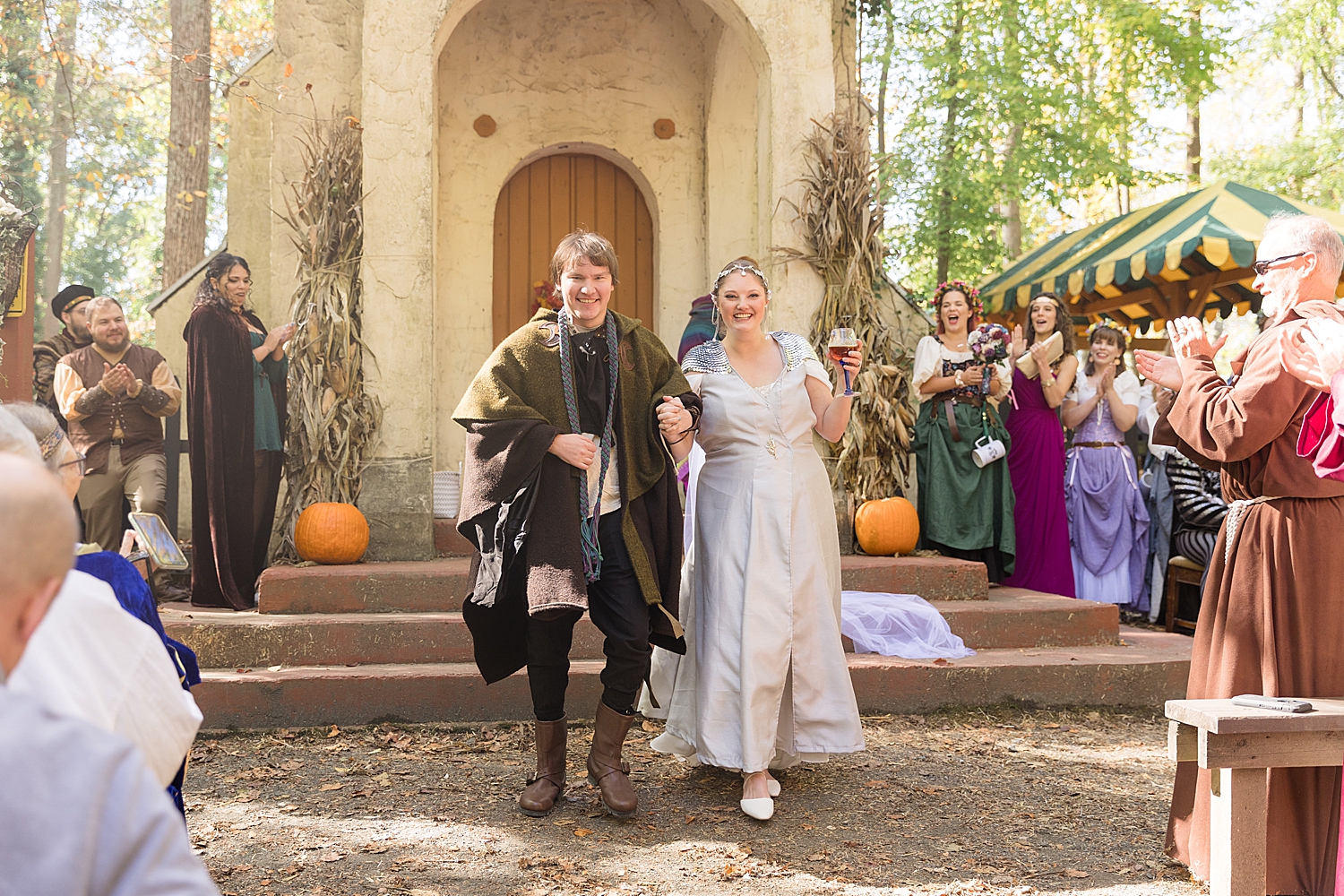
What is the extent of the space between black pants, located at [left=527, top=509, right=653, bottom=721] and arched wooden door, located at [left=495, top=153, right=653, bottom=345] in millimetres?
4576

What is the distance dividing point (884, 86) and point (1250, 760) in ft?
37.7

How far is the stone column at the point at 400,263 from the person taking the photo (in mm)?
6531

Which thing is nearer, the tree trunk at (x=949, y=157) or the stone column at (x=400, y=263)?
the stone column at (x=400, y=263)

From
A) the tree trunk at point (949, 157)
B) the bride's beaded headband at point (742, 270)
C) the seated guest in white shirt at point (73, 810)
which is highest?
the tree trunk at point (949, 157)

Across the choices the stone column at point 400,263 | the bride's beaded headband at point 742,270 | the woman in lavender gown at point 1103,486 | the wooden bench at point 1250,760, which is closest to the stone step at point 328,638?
the stone column at point 400,263

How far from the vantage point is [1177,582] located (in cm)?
757

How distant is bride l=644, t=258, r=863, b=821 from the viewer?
4027 mm

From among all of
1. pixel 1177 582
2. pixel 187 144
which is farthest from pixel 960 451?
pixel 187 144

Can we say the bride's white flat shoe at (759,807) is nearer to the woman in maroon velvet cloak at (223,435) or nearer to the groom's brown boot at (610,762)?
the groom's brown boot at (610,762)

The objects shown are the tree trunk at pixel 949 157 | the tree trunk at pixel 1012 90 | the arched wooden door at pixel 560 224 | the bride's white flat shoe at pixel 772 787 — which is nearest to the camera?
the bride's white flat shoe at pixel 772 787

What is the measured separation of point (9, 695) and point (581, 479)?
9.64ft

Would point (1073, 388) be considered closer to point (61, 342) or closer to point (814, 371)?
point (814, 371)

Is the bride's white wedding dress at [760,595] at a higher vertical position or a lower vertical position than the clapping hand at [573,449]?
lower

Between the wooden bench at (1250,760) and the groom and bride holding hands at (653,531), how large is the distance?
145 centimetres
